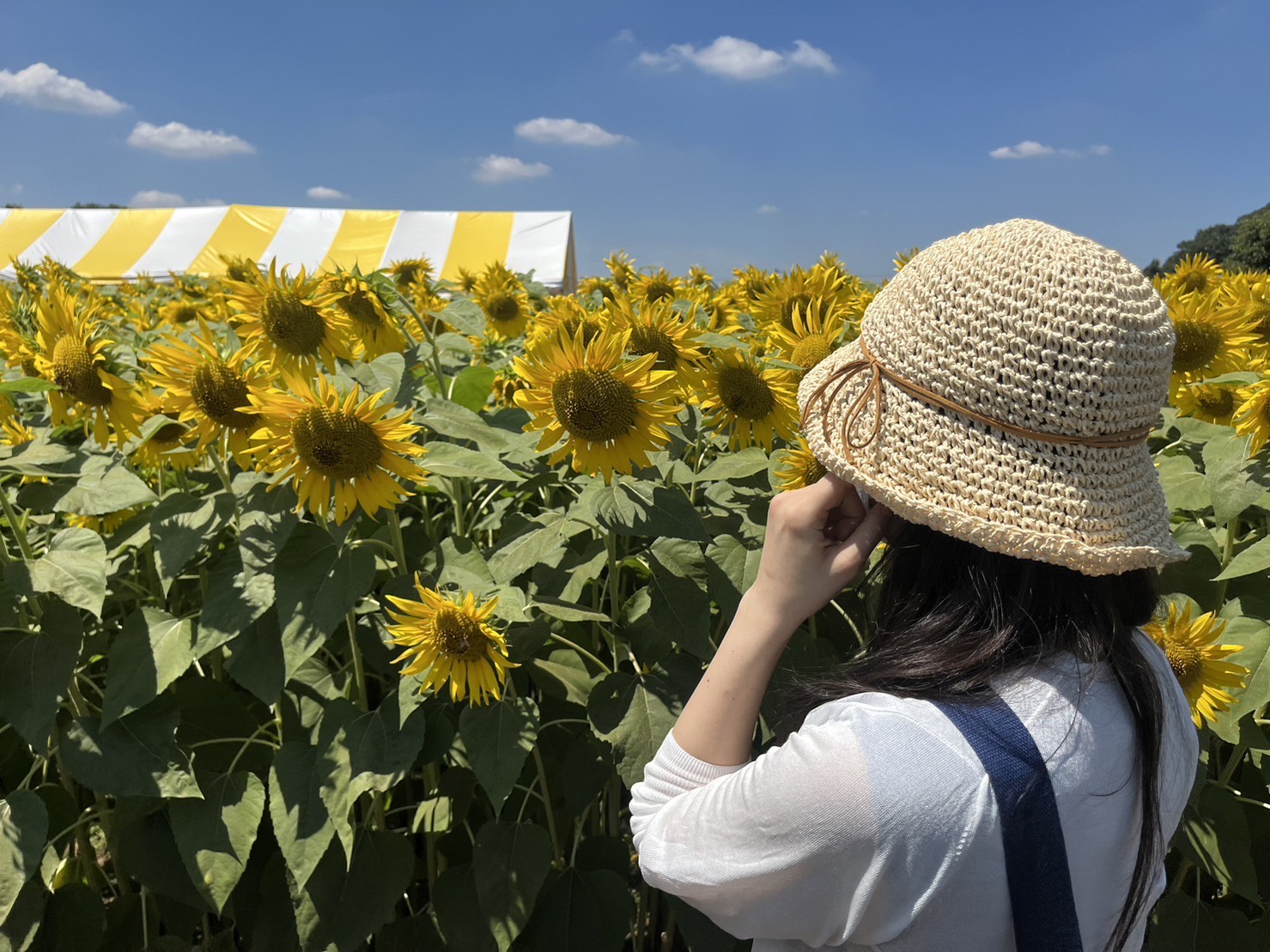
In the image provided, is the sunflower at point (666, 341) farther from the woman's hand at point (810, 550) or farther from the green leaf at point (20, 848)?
the green leaf at point (20, 848)

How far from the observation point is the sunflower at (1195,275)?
11.1 feet

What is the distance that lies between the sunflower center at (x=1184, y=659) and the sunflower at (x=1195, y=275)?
1904mm

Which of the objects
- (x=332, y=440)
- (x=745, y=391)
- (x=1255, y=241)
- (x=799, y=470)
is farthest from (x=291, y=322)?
(x=1255, y=241)

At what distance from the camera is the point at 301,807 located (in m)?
1.75

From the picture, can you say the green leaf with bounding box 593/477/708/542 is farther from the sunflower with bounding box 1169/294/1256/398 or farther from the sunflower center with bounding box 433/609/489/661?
the sunflower with bounding box 1169/294/1256/398

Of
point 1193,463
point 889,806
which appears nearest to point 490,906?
point 889,806

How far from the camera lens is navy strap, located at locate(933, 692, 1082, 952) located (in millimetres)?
928

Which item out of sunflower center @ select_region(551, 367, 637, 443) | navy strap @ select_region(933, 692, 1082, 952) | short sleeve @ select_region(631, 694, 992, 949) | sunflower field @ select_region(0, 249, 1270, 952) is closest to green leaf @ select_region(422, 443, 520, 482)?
sunflower field @ select_region(0, 249, 1270, 952)

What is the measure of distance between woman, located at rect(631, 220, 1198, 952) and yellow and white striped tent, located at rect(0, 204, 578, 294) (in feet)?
45.8

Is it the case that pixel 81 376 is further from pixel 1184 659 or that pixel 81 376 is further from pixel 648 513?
pixel 1184 659

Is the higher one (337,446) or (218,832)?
(337,446)

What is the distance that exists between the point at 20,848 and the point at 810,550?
5.17 feet

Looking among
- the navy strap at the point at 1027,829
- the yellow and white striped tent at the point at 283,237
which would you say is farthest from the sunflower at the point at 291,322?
the yellow and white striped tent at the point at 283,237

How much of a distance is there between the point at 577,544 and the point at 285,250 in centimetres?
1642
